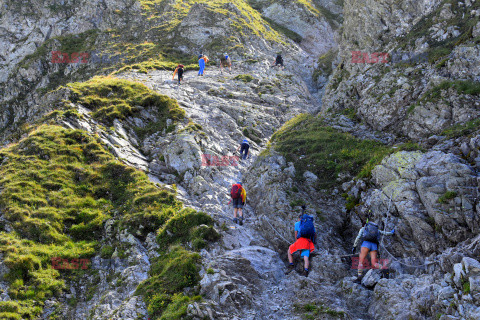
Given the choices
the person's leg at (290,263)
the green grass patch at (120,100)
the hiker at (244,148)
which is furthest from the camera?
the green grass patch at (120,100)

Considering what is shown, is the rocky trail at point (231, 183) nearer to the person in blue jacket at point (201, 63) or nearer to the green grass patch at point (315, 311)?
the green grass patch at point (315, 311)

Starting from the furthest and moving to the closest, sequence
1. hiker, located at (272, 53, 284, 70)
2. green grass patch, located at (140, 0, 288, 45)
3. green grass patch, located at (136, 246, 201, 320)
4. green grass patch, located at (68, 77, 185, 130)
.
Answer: green grass patch, located at (140, 0, 288, 45) < hiker, located at (272, 53, 284, 70) < green grass patch, located at (68, 77, 185, 130) < green grass patch, located at (136, 246, 201, 320)

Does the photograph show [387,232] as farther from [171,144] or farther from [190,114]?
[190,114]

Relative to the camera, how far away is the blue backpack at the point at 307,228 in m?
13.8

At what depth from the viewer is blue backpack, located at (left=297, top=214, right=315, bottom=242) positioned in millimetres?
13797

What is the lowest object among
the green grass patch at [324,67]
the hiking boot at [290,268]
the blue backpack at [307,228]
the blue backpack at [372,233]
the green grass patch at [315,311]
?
the hiking boot at [290,268]

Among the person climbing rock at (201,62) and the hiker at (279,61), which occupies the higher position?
the hiker at (279,61)

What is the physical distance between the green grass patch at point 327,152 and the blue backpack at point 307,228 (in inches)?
218

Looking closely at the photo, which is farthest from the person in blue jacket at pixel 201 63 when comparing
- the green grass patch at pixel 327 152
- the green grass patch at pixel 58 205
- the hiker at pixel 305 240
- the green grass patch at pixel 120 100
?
the hiker at pixel 305 240

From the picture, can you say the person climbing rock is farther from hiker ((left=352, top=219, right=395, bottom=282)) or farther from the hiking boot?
hiker ((left=352, top=219, right=395, bottom=282))

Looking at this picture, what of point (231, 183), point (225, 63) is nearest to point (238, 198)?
point (231, 183)

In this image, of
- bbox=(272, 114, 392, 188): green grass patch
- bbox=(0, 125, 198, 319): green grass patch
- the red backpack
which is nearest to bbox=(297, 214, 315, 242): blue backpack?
the red backpack

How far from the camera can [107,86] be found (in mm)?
28156

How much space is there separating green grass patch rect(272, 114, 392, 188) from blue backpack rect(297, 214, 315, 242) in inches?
218
